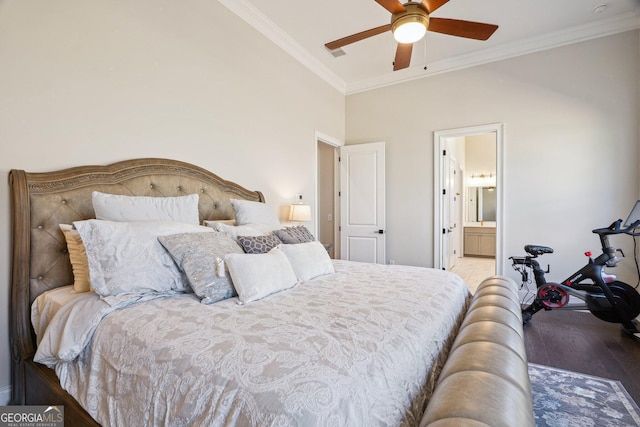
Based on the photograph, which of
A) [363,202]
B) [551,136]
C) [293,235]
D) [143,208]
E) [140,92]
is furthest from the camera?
[363,202]

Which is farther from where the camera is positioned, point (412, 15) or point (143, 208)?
point (412, 15)

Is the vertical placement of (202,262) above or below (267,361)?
above

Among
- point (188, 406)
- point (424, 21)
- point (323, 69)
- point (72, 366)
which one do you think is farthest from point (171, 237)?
point (323, 69)

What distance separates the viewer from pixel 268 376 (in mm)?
898

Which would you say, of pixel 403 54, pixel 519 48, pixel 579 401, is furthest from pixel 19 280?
pixel 519 48

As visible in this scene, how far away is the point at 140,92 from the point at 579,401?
3.66m

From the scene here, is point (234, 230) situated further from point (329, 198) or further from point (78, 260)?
point (329, 198)

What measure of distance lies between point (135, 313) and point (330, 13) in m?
3.31

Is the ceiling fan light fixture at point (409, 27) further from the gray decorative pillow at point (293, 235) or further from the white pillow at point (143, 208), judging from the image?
the white pillow at point (143, 208)

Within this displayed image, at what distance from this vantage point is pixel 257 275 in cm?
169

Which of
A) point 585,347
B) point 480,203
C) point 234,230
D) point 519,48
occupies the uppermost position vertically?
point 519,48

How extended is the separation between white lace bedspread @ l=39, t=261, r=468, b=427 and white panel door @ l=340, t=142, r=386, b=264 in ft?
10.1

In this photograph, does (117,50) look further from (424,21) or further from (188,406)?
(188,406)

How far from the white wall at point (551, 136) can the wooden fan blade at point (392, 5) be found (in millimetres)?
2574
